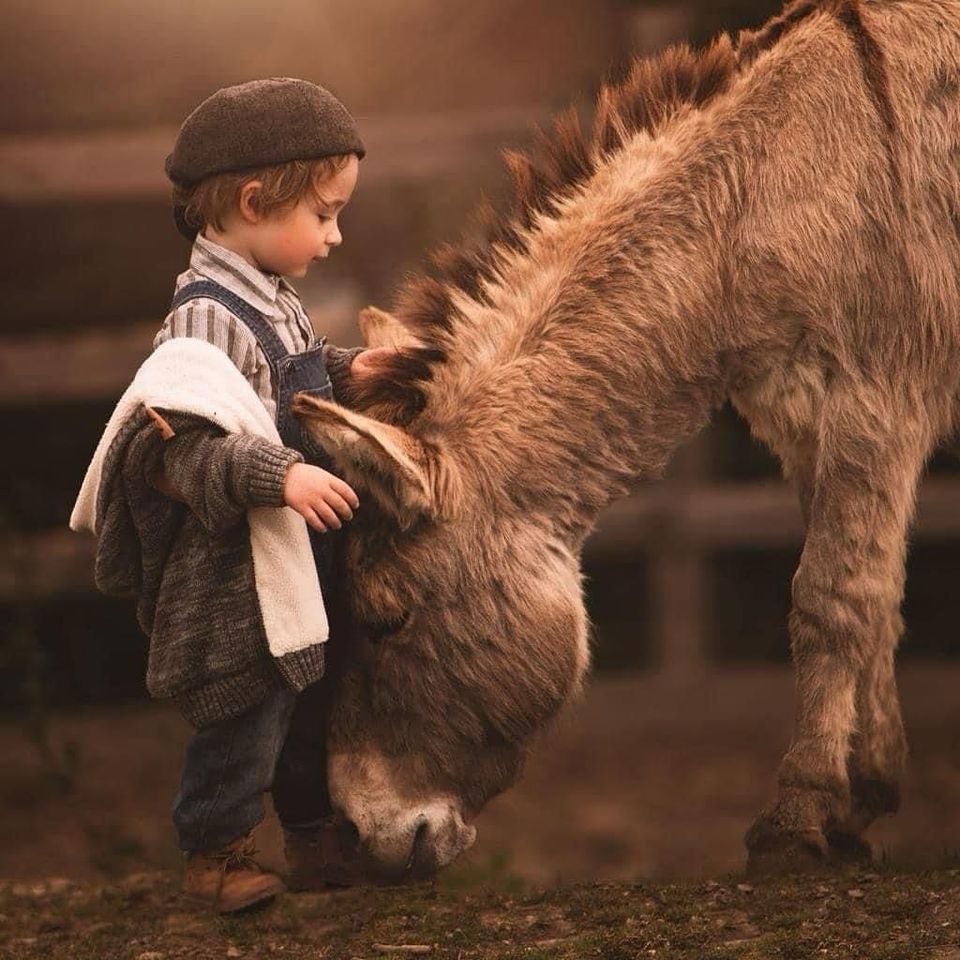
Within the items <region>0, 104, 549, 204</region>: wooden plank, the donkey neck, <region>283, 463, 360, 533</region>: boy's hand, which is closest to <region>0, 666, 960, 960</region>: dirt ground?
the donkey neck

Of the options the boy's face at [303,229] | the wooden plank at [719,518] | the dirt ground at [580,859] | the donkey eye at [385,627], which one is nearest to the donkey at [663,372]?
the donkey eye at [385,627]

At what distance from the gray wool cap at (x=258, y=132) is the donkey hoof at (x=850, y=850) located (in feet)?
6.61

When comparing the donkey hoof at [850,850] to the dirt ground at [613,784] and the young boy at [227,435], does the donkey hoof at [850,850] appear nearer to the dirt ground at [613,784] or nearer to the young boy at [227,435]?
the young boy at [227,435]

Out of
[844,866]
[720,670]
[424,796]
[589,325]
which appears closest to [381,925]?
[424,796]

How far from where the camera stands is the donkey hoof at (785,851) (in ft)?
12.4

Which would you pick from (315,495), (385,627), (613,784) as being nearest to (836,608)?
(385,627)

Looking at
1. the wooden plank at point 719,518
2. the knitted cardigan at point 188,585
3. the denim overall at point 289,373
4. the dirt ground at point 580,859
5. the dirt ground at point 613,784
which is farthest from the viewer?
the wooden plank at point 719,518

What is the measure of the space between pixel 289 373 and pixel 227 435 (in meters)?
0.31

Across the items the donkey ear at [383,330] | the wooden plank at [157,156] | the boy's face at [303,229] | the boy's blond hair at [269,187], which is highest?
the wooden plank at [157,156]

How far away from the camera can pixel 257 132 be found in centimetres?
330

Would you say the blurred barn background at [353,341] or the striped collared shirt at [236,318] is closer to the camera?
the striped collared shirt at [236,318]

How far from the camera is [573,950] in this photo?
339cm

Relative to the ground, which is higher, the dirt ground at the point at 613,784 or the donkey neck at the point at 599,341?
the donkey neck at the point at 599,341

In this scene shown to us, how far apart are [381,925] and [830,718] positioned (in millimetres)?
1134
